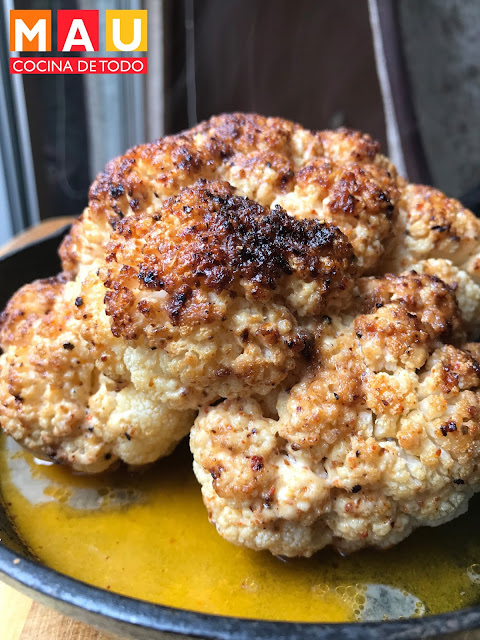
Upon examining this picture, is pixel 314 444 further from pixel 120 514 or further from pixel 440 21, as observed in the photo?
pixel 440 21

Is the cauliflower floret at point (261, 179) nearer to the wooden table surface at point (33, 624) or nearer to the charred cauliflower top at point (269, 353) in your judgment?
the charred cauliflower top at point (269, 353)

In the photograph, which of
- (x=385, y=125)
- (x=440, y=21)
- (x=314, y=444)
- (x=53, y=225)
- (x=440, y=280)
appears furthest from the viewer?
(x=385, y=125)

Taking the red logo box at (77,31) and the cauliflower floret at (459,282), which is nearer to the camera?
the cauliflower floret at (459,282)

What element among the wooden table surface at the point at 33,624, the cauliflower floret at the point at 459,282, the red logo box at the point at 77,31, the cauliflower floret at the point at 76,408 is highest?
the red logo box at the point at 77,31

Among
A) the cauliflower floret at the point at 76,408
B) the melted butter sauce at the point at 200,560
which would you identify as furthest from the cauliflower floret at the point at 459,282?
the cauliflower floret at the point at 76,408

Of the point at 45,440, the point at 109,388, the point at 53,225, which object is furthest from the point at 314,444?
the point at 53,225

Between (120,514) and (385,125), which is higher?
(385,125)

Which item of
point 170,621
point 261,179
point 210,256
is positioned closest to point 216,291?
point 210,256
